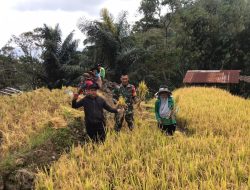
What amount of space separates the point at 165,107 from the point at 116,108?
0.91 meters

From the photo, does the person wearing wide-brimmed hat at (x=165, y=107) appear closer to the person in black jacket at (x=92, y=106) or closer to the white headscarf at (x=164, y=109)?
the white headscarf at (x=164, y=109)

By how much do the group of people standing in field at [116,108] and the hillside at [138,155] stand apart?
0.22m

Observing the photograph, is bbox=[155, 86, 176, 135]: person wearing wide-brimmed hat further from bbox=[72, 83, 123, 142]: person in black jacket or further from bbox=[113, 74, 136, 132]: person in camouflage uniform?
bbox=[72, 83, 123, 142]: person in black jacket

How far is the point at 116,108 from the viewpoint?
634cm

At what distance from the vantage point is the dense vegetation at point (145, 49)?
56.2 feet

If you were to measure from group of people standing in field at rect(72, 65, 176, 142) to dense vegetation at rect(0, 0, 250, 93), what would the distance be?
958cm

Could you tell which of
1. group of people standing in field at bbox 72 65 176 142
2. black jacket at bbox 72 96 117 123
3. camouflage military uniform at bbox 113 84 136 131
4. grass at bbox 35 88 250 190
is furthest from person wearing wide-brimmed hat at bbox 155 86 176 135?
black jacket at bbox 72 96 117 123

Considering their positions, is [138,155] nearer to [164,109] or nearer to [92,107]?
[92,107]

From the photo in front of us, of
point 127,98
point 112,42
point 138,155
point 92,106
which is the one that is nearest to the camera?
point 138,155

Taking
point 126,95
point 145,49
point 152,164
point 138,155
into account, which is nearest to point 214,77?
point 145,49

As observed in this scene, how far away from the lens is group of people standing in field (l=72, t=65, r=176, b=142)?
5.71m

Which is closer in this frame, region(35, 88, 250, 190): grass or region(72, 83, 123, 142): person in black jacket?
region(35, 88, 250, 190): grass

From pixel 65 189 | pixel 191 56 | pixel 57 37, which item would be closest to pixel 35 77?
pixel 57 37

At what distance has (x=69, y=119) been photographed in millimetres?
7203
